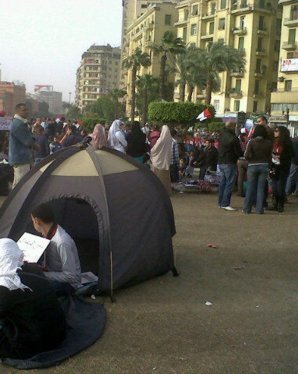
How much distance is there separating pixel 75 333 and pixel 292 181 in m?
9.08

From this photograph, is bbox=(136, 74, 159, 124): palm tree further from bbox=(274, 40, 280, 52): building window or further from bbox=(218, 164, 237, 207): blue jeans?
bbox=(218, 164, 237, 207): blue jeans

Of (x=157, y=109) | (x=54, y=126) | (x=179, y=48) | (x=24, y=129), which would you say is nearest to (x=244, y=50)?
(x=179, y=48)

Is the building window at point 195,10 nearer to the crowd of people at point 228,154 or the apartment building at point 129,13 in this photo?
the apartment building at point 129,13

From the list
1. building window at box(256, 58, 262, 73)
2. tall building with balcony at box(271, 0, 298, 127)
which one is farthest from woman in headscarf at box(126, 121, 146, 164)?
building window at box(256, 58, 262, 73)

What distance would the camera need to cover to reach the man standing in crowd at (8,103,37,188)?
900cm

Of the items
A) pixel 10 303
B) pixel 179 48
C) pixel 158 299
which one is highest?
pixel 179 48

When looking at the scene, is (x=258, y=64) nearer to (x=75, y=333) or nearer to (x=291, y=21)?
(x=291, y=21)

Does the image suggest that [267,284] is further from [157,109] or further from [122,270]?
[157,109]

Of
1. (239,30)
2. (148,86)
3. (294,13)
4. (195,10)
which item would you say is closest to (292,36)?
(294,13)

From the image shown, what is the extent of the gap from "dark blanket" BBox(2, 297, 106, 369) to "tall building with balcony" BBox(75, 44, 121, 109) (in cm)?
15948

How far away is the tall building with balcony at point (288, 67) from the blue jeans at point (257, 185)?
51203 mm

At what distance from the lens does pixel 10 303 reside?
143 inches

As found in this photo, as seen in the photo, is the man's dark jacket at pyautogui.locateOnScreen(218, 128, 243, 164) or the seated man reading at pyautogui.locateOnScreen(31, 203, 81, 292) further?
the man's dark jacket at pyautogui.locateOnScreen(218, 128, 243, 164)

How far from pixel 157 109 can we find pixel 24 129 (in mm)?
44111
